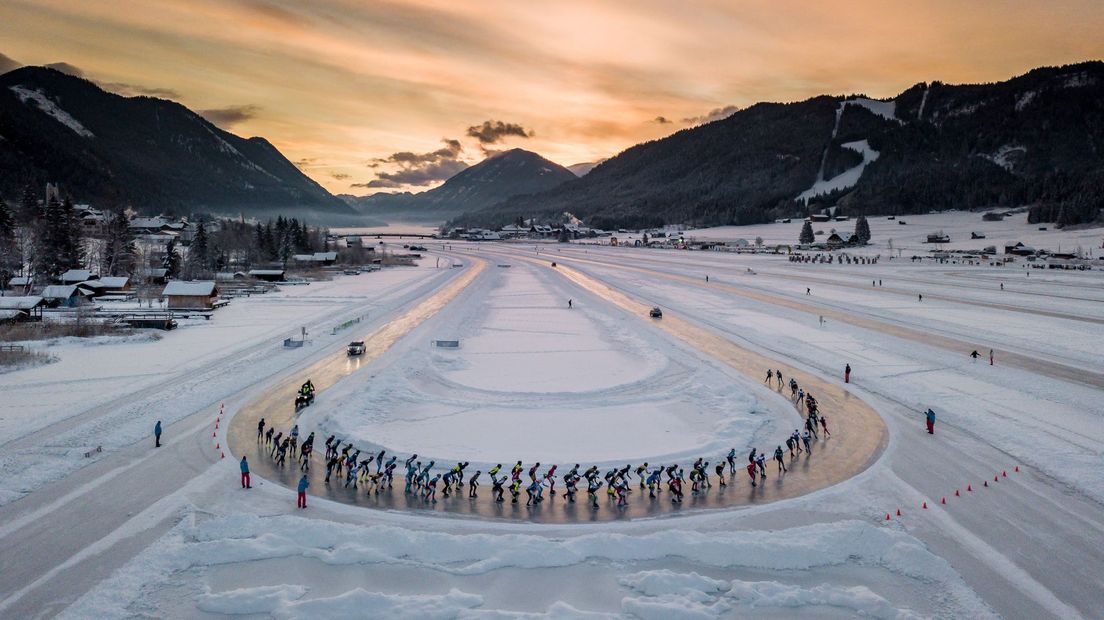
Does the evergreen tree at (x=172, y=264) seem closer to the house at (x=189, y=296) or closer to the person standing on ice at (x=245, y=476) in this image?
the house at (x=189, y=296)

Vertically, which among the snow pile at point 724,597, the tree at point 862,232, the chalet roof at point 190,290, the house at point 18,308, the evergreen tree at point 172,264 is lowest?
the snow pile at point 724,597

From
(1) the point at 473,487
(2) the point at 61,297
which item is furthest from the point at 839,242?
(1) the point at 473,487

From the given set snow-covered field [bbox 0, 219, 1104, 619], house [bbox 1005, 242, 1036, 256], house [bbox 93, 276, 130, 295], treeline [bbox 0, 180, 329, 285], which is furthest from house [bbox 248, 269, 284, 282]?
house [bbox 1005, 242, 1036, 256]

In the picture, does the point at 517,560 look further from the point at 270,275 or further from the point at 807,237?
the point at 807,237

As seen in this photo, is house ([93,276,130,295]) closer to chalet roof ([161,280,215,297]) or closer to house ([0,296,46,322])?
chalet roof ([161,280,215,297])

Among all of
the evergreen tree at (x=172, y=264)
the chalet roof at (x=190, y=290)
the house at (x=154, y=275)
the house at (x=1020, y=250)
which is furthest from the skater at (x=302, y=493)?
the house at (x=1020, y=250)

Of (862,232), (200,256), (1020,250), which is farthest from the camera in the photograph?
(862,232)
